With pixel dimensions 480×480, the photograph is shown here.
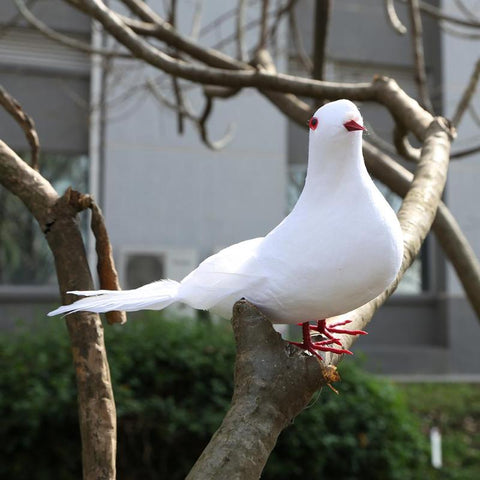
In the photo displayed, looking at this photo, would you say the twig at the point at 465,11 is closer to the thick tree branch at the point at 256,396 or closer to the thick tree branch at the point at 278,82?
the thick tree branch at the point at 278,82

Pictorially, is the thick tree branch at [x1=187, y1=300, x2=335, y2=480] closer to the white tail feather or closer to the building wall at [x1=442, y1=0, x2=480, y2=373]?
the white tail feather

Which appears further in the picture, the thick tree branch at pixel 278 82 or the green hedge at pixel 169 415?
the green hedge at pixel 169 415

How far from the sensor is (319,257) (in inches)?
37.9

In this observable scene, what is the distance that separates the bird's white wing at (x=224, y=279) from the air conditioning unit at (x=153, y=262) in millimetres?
5874

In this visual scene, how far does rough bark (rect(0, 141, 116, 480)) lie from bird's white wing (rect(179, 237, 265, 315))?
312mm

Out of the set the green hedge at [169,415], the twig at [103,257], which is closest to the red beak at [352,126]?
the twig at [103,257]

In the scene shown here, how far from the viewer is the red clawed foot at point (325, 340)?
1042mm

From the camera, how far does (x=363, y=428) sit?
12.7 ft

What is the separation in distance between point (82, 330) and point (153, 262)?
5.79 m

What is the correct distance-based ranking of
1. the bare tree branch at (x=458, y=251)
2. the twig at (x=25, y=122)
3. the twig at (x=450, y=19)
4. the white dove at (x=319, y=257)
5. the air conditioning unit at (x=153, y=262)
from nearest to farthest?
1. the white dove at (x=319, y=257)
2. the twig at (x=25, y=122)
3. the bare tree branch at (x=458, y=251)
4. the twig at (x=450, y=19)
5. the air conditioning unit at (x=153, y=262)

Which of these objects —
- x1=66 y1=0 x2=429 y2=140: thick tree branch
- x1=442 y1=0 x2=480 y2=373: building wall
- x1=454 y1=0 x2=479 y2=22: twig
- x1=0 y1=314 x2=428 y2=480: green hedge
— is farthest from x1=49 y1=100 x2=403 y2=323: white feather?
x1=442 y1=0 x2=480 y2=373: building wall

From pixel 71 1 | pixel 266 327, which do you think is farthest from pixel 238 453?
pixel 71 1

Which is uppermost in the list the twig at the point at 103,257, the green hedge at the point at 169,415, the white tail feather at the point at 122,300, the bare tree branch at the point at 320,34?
the bare tree branch at the point at 320,34

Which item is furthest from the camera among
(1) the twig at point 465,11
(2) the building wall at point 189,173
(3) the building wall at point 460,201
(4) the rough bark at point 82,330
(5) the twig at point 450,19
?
(3) the building wall at point 460,201
